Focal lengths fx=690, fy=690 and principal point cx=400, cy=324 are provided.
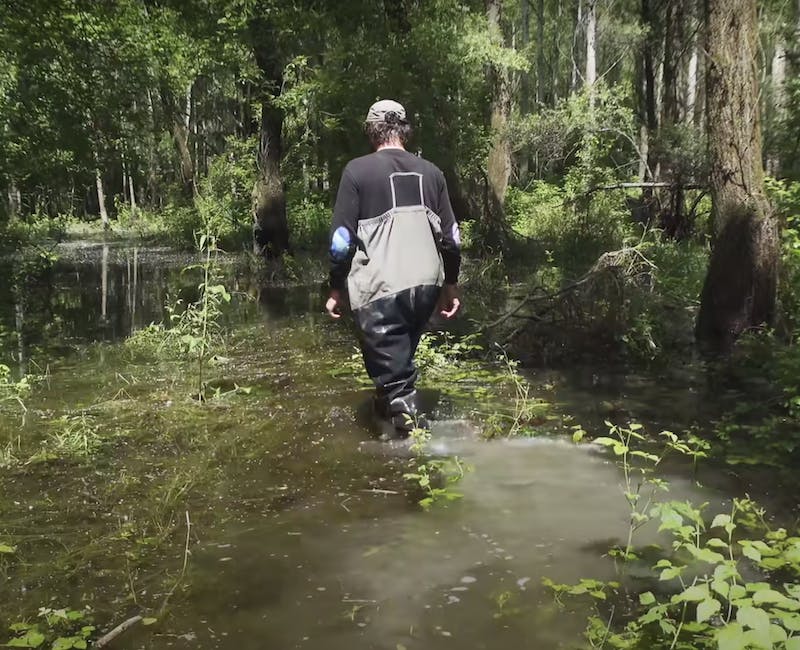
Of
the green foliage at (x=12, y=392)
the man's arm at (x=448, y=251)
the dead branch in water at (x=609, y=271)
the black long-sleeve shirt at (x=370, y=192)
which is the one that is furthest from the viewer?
the dead branch in water at (x=609, y=271)

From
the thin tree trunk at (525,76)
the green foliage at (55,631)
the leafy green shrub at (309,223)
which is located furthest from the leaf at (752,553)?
the thin tree trunk at (525,76)

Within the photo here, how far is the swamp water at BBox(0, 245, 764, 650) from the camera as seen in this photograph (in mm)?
2488

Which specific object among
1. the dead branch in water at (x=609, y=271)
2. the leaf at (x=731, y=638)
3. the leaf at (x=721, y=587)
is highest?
the dead branch in water at (x=609, y=271)

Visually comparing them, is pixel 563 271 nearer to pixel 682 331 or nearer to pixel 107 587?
pixel 682 331

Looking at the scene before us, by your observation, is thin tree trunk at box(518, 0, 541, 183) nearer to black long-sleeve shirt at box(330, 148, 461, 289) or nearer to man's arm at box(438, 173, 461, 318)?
man's arm at box(438, 173, 461, 318)

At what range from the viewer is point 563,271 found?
37.6ft

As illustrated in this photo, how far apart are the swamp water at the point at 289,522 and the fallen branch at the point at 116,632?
0.09ft

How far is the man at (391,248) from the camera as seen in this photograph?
4426mm

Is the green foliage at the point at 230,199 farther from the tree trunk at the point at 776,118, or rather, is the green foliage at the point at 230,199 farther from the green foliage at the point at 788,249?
the green foliage at the point at 788,249

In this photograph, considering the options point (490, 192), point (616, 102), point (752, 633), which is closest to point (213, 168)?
point (490, 192)

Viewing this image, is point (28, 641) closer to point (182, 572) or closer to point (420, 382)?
point (182, 572)

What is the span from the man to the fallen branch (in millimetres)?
2279

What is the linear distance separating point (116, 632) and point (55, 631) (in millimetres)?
239

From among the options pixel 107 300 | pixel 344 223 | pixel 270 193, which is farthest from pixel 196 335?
pixel 270 193
